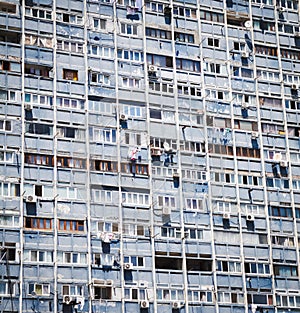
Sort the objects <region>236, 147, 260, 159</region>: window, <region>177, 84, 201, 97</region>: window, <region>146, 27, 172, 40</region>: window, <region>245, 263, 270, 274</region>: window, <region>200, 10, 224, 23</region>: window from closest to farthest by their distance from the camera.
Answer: <region>245, 263, 270, 274</region>: window → <region>177, 84, 201, 97</region>: window → <region>236, 147, 260, 159</region>: window → <region>146, 27, 172, 40</region>: window → <region>200, 10, 224, 23</region>: window

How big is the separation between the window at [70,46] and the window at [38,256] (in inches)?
428

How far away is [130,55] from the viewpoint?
46812 mm

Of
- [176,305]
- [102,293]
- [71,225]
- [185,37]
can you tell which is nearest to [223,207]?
[176,305]

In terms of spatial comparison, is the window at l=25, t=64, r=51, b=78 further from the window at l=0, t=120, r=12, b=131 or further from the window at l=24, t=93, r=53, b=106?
the window at l=0, t=120, r=12, b=131

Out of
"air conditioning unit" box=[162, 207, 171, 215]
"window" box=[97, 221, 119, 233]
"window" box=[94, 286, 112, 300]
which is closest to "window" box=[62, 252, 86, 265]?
"window" box=[94, 286, 112, 300]

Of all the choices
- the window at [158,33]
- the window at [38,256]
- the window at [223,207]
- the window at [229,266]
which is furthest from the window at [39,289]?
the window at [158,33]

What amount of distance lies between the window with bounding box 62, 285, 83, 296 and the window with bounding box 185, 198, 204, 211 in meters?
7.35

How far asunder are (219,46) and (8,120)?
13215 millimetres

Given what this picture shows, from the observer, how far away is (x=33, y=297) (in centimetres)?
4028

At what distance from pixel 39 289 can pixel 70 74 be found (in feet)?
37.3

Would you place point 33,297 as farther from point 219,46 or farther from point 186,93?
point 219,46

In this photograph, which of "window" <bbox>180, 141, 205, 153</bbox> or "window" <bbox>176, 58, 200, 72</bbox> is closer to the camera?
"window" <bbox>180, 141, 205, 153</bbox>

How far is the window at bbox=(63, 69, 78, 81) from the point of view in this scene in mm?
45031

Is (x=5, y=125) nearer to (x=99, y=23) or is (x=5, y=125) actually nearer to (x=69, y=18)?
(x=69, y=18)
